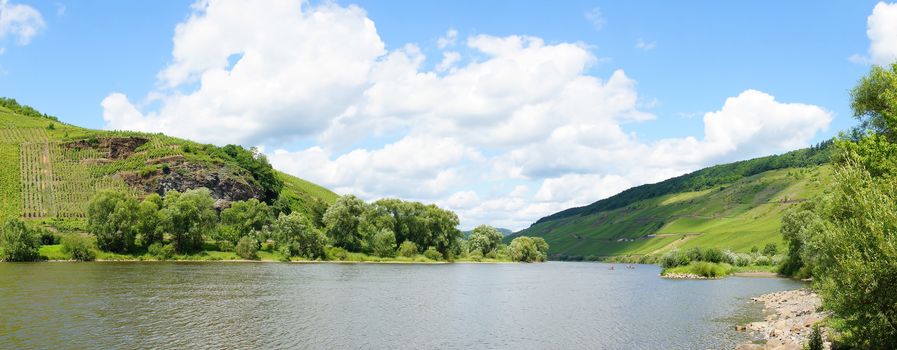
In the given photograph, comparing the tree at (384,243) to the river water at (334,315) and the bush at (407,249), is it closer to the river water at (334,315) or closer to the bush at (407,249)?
the bush at (407,249)

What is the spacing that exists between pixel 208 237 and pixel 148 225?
65.7ft

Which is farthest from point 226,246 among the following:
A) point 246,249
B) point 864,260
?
point 864,260

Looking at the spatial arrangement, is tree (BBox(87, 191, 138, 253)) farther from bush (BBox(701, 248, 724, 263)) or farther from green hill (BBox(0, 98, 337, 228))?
bush (BBox(701, 248, 724, 263))

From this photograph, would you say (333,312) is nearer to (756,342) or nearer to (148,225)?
(756,342)

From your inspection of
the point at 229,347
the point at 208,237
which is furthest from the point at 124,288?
the point at 208,237

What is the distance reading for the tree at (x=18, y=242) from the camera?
106 meters

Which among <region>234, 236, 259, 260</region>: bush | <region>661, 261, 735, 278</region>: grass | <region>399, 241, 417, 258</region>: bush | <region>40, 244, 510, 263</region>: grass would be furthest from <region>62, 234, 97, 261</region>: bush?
<region>661, 261, 735, 278</region>: grass

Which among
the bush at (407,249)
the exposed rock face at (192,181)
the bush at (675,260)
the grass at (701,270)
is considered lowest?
the grass at (701,270)

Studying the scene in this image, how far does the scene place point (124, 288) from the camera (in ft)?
212

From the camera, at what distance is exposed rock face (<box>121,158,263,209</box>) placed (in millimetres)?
183500

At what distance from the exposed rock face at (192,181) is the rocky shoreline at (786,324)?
169548mm

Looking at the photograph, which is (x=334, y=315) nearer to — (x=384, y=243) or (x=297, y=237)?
(x=297, y=237)

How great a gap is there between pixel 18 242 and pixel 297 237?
60396 millimetres

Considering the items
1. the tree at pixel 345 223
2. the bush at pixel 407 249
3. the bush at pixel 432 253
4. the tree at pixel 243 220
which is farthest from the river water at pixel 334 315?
the bush at pixel 432 253
